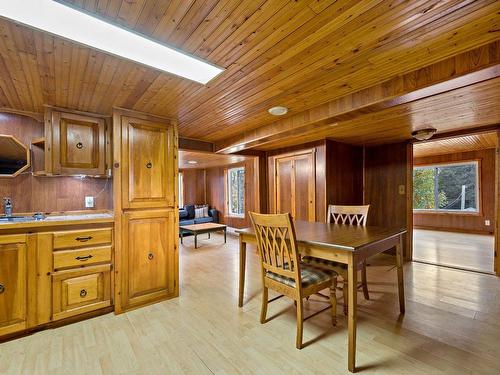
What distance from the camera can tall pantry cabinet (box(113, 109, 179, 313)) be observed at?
2439mm

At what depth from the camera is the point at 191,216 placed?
7.32 meters

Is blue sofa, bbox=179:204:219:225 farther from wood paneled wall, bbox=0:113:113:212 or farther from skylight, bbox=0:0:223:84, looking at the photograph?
skylight, bbox=0:0:223:84

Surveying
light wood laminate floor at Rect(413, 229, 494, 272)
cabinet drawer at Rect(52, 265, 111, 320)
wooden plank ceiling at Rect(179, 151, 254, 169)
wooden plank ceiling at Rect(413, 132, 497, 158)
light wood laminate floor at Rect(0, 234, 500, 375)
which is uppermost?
wooden plank ceiling at Rect(413, 132, 497, 158)

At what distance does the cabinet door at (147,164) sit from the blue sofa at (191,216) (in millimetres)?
4039

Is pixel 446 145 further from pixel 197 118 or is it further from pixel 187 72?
pixel 187 72

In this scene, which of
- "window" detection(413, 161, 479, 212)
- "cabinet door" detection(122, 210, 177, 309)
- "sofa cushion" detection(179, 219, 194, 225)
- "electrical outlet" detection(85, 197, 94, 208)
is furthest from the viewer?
"sofa cushion" detection(179, 219, 194, 225)

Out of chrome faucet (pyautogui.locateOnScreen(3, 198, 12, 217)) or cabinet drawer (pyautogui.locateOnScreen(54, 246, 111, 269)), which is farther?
chrome faucet (pyautogui.locateOnScreen(3, 198, 12, 217))

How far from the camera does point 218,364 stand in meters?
1.69

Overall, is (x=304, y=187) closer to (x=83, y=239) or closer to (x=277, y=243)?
(x=277, y=243)

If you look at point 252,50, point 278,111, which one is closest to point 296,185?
point 278,111

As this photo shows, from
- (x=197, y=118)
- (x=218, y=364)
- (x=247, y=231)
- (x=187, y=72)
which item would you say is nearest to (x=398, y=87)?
(x=187, y=72)

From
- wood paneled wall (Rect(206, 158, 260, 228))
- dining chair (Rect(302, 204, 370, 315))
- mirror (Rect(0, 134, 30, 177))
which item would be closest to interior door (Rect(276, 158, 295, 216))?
dining chair (Rect(302, 204, 370, 315))

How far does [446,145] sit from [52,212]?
736 cm

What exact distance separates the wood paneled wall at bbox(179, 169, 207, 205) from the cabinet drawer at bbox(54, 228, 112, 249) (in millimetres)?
5942
